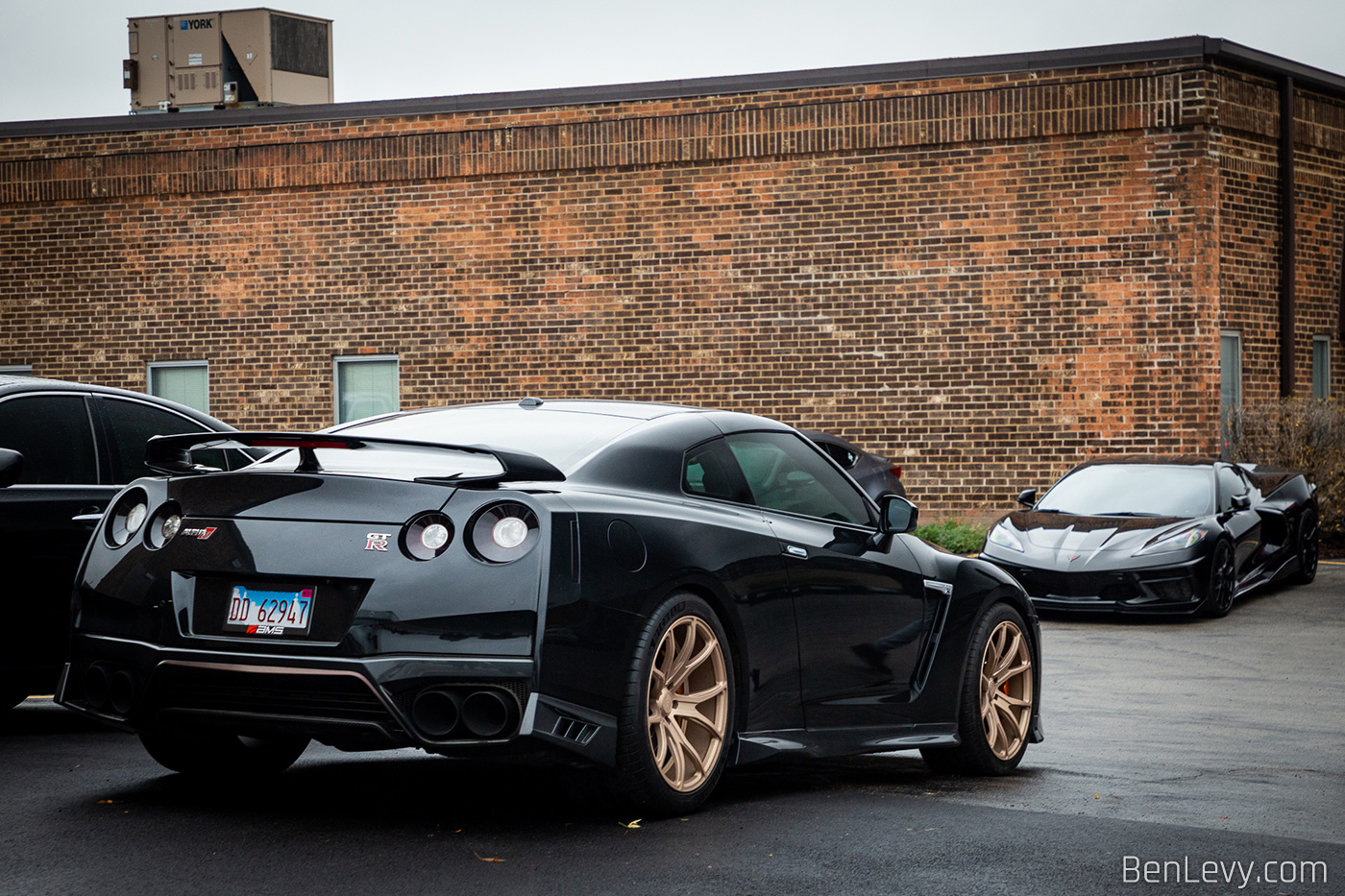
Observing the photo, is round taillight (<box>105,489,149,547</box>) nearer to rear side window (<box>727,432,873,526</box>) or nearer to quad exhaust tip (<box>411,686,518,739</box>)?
quad exhaust tip (<box>411,686,518,739</box>)

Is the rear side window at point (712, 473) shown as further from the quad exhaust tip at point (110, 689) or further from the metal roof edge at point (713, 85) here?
the metal roof edge at point (713, 85)

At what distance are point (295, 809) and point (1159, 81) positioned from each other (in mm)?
14412

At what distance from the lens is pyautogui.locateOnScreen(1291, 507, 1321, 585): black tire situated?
15.0m

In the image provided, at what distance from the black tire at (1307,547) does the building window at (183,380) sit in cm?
1309

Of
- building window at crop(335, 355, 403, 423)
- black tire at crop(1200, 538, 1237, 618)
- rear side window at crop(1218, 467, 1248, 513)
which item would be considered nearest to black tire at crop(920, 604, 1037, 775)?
black tire at crop(1200, 538, 1237, 618)

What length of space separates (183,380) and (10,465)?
48.8ft

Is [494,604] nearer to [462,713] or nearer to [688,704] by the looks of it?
[462,713]

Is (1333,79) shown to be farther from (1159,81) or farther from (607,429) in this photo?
(607,429)

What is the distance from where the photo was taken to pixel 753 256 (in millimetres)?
18531

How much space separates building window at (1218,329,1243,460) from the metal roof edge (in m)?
3.01

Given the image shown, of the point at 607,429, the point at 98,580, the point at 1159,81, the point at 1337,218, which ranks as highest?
the point at 1159,81

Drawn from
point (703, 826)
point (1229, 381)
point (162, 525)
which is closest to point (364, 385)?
point (1229, 381)

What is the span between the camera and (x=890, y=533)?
251 inches

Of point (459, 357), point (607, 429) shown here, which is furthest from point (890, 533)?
point (459, 357)
